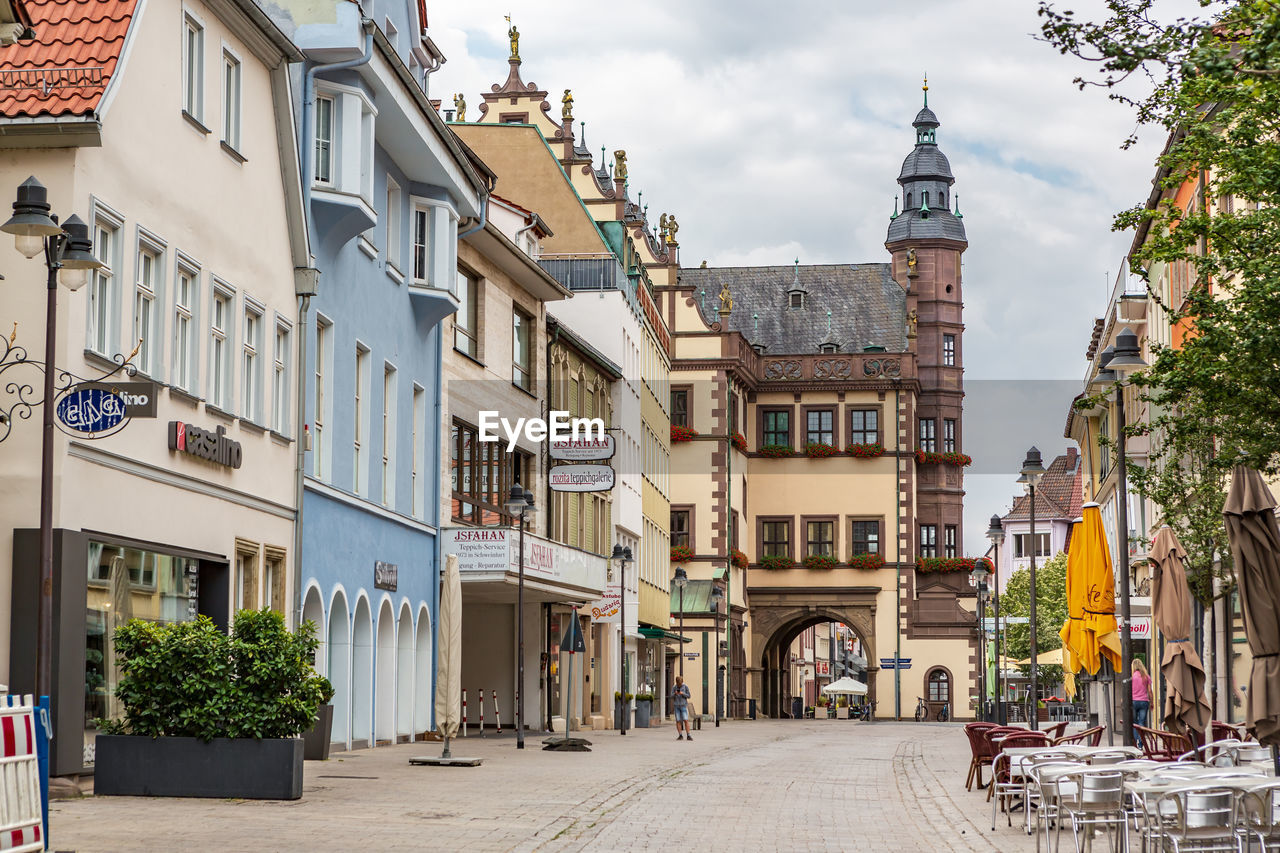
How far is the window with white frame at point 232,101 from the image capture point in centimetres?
2300

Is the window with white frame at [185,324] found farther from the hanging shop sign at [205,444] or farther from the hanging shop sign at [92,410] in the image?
the hanging shop sign at [92,410]

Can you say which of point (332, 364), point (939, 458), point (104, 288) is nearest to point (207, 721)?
point (104, 288)

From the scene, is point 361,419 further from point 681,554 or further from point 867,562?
point 867,562

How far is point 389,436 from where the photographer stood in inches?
1234

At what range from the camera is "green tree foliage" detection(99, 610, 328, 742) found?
17.2 metres

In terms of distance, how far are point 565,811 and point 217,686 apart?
351 centimetres

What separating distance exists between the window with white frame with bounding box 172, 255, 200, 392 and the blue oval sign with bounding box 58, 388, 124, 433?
557cm

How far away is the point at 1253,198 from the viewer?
693 inches


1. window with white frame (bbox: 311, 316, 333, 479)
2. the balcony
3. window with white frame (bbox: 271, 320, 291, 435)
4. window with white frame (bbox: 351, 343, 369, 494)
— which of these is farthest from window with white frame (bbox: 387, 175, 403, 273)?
the balcony

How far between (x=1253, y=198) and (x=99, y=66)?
→ 11.4 m

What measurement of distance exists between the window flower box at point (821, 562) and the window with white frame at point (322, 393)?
50.8 meters

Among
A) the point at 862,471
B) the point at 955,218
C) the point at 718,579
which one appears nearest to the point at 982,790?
the point at 718,579

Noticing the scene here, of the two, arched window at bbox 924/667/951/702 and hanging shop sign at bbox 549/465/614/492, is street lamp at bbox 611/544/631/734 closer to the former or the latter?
hanging shop sign at bbox 549/465/614/492

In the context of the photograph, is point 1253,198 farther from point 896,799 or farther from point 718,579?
point 718,579
